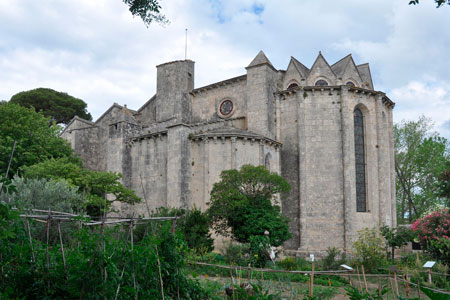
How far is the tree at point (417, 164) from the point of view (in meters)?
36.1

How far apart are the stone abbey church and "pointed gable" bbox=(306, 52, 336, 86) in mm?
67

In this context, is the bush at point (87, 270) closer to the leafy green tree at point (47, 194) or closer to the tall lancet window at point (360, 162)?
the leafy green tree at point (47, 194)

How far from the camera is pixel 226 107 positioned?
29859 millimetres

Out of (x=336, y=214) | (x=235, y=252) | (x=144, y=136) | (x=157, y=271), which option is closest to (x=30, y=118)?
(x=144, y=136)

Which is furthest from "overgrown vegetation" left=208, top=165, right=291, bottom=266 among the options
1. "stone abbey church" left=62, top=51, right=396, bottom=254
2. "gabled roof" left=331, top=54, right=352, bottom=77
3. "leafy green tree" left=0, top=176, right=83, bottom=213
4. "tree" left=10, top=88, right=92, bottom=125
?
"tree" left=10, top=88, right=92, bottom=125

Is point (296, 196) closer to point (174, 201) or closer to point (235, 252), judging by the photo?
point (174, 201)

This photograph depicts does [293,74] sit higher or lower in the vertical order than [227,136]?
higher

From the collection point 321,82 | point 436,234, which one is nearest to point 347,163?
point 321,82

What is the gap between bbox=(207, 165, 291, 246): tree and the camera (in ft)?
63.9

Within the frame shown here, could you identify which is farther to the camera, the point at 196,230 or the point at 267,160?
the point at 267,160

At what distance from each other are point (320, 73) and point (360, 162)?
651 centimetres

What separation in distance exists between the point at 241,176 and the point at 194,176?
543 cm

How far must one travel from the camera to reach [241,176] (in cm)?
2041

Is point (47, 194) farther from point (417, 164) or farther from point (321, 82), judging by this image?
point (417, 164)
